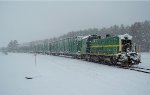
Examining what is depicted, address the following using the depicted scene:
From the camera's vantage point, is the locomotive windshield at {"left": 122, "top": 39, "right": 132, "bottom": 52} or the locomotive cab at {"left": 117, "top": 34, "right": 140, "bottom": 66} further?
the locomotive windshield at {"left": 122, "top": 39, "right": 132, "bottom": 52}

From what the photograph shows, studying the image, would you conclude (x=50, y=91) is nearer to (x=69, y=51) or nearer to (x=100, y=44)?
(x=100, y=44)

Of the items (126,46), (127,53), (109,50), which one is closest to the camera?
(127,53)

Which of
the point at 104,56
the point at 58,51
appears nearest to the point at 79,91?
the point at 104,56

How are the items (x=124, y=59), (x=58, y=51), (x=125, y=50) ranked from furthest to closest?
(x=58, y=51)
(x=125, y=50)
(x=124, y=59)

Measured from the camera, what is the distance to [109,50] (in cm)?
2012

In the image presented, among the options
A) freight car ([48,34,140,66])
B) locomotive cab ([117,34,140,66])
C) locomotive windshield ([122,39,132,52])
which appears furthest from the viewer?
locomotive windshield ([122,39,132,52])

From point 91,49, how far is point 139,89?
1689 centimetres

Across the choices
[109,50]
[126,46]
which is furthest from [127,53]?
[109,50]

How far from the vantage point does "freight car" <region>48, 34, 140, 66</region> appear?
17.3 m

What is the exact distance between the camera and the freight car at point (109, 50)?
17.3 metres

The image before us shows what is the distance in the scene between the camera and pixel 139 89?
9078 millimetres

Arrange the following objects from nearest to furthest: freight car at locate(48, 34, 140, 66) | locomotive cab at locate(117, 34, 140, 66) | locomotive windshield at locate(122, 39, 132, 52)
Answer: locomotive cab at locate(117, 34, 140, 66), freight car at locate(48, 34, 140, 66), locomotive windshield at locate(122, 39, 132, 52)

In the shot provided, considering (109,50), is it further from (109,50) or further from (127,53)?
(127,53)

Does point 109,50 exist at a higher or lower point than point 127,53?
higher
